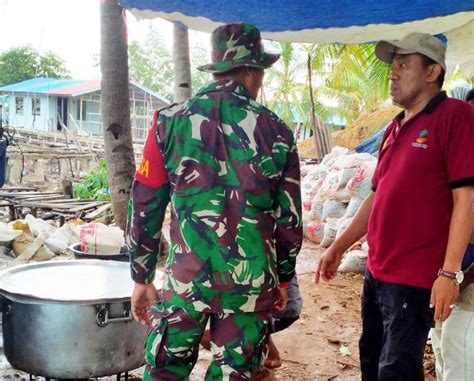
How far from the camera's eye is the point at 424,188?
2.16 meters

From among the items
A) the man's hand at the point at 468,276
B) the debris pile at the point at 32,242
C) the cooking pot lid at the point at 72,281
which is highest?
the man's hand at the point at 468,276

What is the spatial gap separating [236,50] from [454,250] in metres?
1.14

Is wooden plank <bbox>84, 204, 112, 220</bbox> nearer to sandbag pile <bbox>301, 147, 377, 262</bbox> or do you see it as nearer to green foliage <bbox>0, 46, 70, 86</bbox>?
sandbag pile <bbox>301, 147, 377, 262</bbox>

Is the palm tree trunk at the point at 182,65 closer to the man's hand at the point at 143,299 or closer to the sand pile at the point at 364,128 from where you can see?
the man's hand at the point at 143,299

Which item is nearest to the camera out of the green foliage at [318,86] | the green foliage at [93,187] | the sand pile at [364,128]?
the green foliage at [93,187]

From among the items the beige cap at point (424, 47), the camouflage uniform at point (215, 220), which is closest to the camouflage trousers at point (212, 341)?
the camouflage uniform at point (215, 220)

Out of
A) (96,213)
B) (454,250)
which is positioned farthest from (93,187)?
(454,250)

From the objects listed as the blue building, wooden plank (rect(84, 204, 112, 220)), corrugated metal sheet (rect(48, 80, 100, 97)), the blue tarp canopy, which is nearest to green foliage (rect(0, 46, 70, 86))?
Answer: the blue building

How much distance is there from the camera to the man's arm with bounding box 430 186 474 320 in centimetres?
199

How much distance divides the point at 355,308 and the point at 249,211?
150 inches

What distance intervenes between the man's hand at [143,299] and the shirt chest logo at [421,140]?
4.04 feet

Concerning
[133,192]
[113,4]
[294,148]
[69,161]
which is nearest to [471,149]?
[294,148]

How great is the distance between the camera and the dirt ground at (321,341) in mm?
3719

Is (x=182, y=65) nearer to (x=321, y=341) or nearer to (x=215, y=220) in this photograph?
(x=321, y=341)
